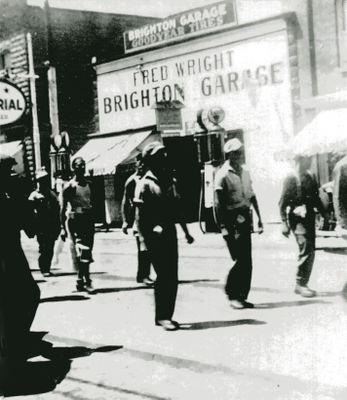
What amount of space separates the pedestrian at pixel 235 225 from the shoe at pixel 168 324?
97 cm

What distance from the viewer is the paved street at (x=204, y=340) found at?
4797mm

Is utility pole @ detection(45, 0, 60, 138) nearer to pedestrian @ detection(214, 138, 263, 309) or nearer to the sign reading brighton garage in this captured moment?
the sign reading brighton garage

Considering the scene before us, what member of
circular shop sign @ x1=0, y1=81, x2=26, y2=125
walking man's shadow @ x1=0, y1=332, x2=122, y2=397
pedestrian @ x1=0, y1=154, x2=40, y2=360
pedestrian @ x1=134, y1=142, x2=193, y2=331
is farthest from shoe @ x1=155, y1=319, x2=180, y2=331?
circular shop sign @ x1=0, y1=81, x2=26, y2=125

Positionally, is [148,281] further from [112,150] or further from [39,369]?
[112,150]

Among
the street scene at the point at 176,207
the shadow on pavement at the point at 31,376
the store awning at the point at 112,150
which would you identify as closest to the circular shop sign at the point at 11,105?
the street scene at the point at 176,207

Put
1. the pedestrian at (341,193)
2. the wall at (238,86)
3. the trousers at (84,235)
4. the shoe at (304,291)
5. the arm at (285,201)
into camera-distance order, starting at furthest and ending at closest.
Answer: the wall at (238,86) < the trousers at (84,235) < the arm at (285,201) < the shoe at (304,291) < the pedestrian at (341,193)

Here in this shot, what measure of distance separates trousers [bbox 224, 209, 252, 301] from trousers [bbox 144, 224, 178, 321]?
0.90m

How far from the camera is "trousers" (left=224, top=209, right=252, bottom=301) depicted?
7332 mm

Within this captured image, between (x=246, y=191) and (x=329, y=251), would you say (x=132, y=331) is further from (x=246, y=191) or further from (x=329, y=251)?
(x=329, y=251)

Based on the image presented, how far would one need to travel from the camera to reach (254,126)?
19.7 m

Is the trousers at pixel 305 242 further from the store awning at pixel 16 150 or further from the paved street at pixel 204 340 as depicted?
the store awning at pixel 16 150

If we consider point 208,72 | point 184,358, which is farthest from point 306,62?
point 184,358

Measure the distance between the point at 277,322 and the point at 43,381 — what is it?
2.40 metres

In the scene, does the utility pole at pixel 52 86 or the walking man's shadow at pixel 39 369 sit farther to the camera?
the utility pole at pixel 52 86
